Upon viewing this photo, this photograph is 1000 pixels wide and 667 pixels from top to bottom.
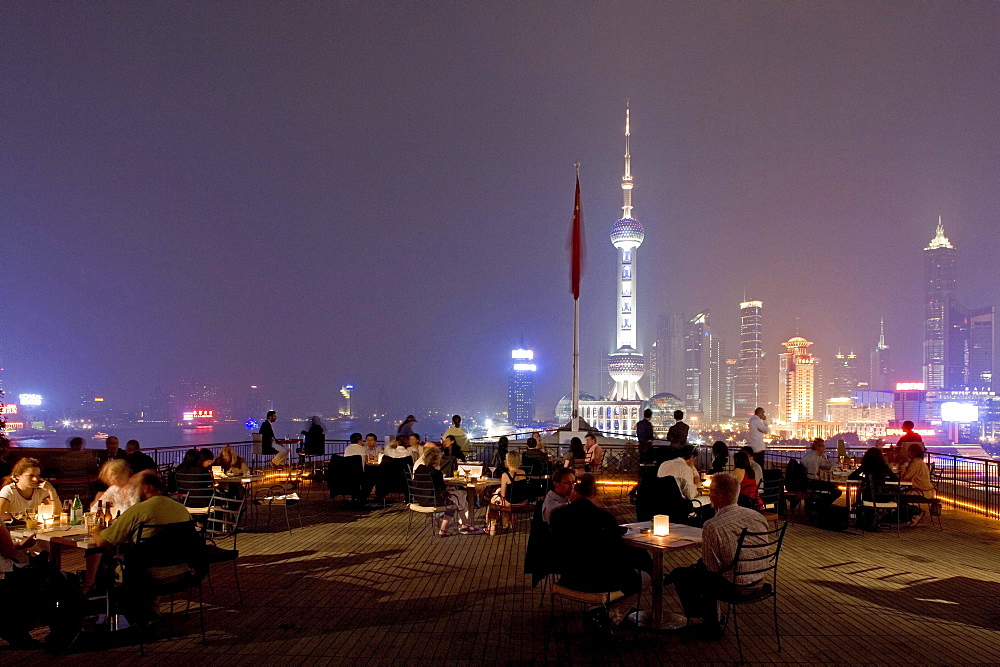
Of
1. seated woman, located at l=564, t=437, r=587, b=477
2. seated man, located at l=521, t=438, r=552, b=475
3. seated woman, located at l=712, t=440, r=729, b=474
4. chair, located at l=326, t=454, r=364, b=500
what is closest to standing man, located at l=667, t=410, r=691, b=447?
seated woman, located at l=712, t=440, r=729, b=474

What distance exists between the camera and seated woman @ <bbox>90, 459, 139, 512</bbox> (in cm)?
616

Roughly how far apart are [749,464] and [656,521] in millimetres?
4183

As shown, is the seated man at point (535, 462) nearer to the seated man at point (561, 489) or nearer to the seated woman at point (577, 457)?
the seated woman at point (577, 457)

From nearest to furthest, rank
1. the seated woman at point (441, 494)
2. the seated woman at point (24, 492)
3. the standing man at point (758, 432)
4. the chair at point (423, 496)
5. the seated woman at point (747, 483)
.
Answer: the seated woman at point (24, 492)
the seated woman at point (747, 483)
the chair at point (423, 496)
the seated woman at point (441, 494)
the standing man at point (758, 432)

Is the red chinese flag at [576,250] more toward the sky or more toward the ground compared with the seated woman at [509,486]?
more toward the sky

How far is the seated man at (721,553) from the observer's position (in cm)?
505

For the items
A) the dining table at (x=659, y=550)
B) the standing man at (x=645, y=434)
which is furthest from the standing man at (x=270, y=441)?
the dining table at (x=659, y=550)

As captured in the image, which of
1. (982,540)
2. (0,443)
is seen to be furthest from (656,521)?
(0,443)

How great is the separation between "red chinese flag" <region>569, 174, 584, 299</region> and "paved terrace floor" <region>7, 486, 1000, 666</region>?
38.1 feet

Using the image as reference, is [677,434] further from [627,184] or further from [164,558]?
[627,184]

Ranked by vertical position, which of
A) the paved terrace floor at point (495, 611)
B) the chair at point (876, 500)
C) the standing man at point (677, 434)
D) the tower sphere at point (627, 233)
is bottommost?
the paved terrace floor at point (495, 611)

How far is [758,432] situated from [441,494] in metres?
7.74

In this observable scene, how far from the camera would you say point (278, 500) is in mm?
9898

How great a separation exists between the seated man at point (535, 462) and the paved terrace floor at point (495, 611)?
1.93 meters
